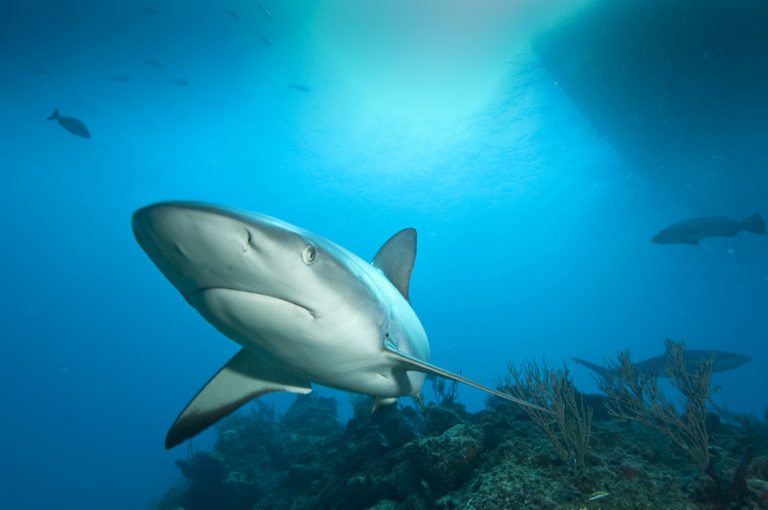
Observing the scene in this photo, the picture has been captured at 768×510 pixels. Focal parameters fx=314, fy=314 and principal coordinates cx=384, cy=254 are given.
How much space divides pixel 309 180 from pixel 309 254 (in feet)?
181

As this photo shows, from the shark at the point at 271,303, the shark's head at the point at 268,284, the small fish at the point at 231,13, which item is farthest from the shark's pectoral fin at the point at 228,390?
the small fish at the point at 231,13

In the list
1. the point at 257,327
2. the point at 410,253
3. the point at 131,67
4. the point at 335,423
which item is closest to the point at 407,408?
the point at 410,253

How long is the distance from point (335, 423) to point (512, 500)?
14.5 metres

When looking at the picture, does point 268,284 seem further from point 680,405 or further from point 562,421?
point 680,405

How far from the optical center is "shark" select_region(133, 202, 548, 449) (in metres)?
1.41

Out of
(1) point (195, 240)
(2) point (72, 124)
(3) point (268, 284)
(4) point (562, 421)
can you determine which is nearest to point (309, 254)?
(3) point (268, 284)

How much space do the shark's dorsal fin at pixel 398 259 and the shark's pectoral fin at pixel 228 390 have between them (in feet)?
6.93

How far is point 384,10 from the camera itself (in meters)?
21.8

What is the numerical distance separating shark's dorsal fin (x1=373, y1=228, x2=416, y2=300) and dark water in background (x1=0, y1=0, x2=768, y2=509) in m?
4.14

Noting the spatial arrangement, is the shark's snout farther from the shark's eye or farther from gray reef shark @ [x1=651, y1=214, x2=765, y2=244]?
gray reef shark @ [x1=651, y1=214, x2=765, y2=244]

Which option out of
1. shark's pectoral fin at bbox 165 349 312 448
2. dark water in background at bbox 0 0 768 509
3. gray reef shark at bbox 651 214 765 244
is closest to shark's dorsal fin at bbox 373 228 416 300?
shark's pectoral fin at bbox 165 349 312 448

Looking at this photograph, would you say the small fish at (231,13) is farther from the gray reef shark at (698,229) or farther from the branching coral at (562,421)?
the gray reef shark at (698,229)

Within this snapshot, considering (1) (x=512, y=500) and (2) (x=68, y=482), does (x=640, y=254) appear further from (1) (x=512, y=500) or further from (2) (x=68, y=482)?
(2) (x=68, y=482)

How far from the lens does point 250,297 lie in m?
1.74
